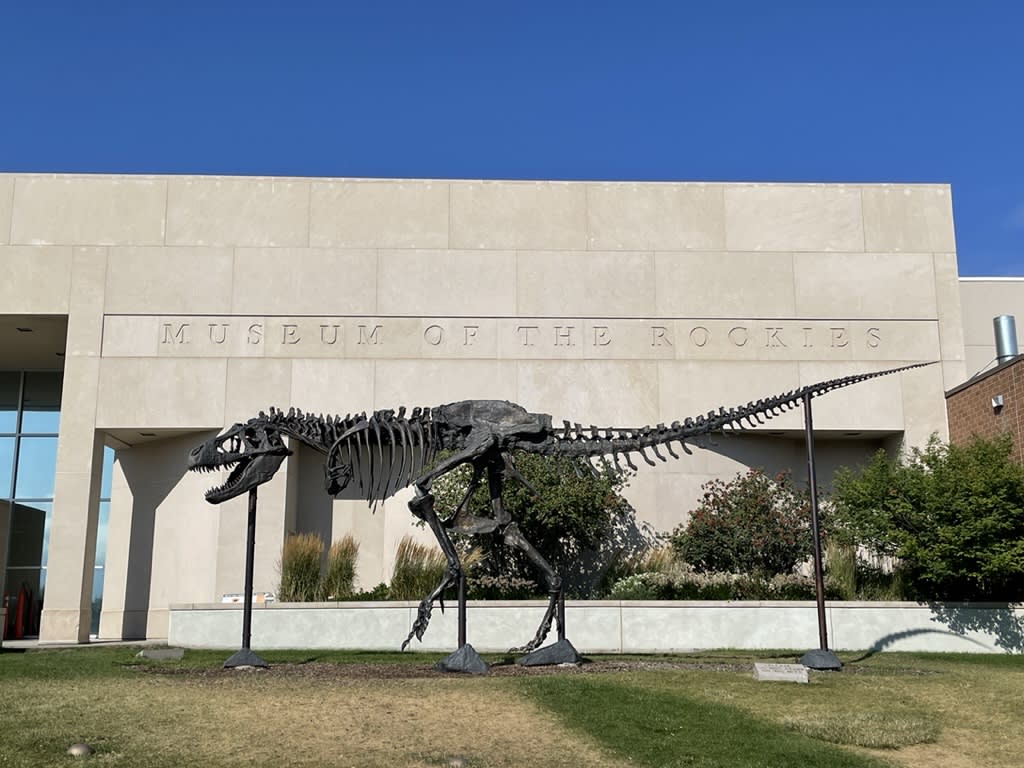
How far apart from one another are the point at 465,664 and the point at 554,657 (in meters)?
1.45

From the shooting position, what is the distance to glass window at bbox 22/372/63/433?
104 feet

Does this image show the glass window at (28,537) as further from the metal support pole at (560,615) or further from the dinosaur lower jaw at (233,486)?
the metal support pole at (560,615)

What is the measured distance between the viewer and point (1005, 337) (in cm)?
2705

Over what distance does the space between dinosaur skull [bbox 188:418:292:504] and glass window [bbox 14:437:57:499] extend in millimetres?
18662

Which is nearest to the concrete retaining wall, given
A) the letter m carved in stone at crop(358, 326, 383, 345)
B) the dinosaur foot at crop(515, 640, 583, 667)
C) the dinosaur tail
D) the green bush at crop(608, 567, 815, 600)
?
the green bush at crop(608, 567, 815, 600)

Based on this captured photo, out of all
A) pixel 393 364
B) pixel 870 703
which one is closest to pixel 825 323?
pixel 393 364

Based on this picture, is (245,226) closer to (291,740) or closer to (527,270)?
(527,270)

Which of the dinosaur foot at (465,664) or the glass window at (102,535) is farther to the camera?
the glass window at (102,535)

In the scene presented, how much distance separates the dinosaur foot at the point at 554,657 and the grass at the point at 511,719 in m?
1.22

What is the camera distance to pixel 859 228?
2702 centimetres

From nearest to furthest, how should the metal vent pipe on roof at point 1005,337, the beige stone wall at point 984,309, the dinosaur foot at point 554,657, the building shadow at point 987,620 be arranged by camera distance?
the dinosaur foot at point 554,657, the building shadow at point 987,620, the metal vent pipe on roof at point 1005,337, the beige stone wall at point 984,309

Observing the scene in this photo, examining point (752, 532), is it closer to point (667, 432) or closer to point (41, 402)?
point (667, 432)

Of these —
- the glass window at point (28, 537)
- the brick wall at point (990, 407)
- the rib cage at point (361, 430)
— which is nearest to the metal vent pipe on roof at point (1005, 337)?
the brick wall at point (990, 407)

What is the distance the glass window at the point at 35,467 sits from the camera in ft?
103
